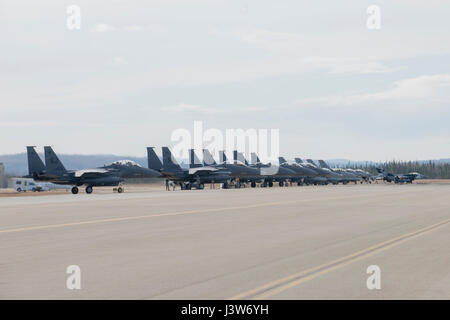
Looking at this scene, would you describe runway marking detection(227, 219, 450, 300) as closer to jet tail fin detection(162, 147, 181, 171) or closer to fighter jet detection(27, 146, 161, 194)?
fighter jet detection(27, 146, 161, 194)

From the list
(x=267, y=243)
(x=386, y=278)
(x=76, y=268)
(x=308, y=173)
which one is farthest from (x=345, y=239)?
(x=308, y=173)

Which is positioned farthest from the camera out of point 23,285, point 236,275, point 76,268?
point 76,268

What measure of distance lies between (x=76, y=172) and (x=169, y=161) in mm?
15338

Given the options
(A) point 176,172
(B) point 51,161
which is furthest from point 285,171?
(B) point 51,161

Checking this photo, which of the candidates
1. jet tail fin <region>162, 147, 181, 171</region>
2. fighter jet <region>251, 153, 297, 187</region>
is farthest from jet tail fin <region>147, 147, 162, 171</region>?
fighter jet <region>251, 153, 297, 187</region>

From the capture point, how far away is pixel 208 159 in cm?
9094

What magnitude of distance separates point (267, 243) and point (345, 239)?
2217 millimetres

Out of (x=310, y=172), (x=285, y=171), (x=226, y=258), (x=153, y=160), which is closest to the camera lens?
(x=226, y=258)

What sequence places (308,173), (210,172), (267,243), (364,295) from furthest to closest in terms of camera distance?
(308,173)
(210,172)
(267,243)
(364,295)

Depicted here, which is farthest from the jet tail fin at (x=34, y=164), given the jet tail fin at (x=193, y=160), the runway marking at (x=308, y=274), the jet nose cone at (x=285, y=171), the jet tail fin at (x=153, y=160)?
the runway marking at (x=308, y=274)

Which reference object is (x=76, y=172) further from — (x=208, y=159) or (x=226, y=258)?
(x=226, y=258)

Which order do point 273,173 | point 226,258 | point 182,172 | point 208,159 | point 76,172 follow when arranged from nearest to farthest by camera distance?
point 226,258 < point 76,172 < point 182,172 < point 208,159 < point 273,173
